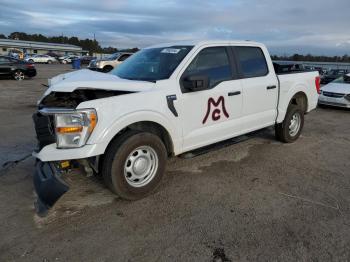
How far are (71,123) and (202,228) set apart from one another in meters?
1.75

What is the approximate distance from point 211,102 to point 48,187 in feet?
7.78

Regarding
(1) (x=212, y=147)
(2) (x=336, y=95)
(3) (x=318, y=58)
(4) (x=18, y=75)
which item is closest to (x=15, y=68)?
(4) (x=18, y=75)

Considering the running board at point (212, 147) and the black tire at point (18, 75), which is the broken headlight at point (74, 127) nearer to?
the running board at point (212, 147)

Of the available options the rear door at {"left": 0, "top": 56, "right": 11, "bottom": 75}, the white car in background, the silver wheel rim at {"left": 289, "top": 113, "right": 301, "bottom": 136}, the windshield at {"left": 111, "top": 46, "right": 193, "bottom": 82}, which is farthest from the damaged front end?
the rear door at {"left": 0, "top": 56, "right": 11, "bottom": 75}

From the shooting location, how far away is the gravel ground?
3055 millimetres

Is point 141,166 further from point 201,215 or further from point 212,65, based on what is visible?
point 212,65

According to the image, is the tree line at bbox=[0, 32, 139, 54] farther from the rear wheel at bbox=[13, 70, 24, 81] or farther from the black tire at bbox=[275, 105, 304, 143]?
the black tire at bbox=[275, 105, 304, 143]

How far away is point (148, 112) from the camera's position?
392cm

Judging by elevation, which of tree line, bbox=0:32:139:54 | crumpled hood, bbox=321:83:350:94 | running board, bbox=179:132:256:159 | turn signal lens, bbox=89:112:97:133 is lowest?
running board, bbox=179:132:256:159

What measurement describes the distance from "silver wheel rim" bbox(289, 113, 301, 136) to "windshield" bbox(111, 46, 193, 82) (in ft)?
9.94

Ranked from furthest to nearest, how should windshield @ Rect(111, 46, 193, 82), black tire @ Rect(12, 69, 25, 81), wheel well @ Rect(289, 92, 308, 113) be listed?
1. black tire @ Rect(12, 69, 25, 81)
2. wheel well @ Rect(289, 92, 308, 113)
3. windshield @ Rect(111, 46, 193, 82)

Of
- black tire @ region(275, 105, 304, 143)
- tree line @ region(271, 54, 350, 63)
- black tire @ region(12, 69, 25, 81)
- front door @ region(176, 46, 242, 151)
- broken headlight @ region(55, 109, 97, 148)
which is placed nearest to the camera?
broken headlight @ region(55, 109, 97, 148)

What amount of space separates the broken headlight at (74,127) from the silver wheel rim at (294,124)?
4.37 m

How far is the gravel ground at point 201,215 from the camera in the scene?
305 cm
